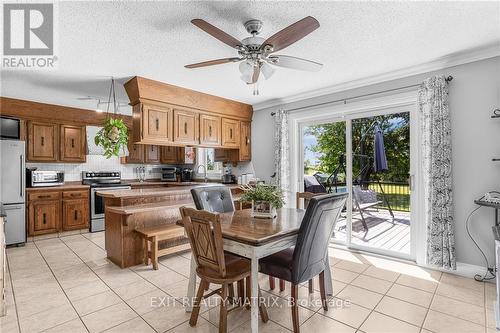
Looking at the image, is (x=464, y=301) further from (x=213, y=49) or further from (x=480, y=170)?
(x=213, y=49)

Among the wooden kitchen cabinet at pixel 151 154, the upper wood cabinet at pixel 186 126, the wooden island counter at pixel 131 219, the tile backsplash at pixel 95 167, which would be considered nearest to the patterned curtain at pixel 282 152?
the upper wood cabinet at pixel 186 126

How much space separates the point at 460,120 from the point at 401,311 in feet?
7.33

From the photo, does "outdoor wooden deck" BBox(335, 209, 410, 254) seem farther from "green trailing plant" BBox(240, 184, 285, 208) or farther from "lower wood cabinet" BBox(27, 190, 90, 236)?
"lower wood cabinet" BBox(27, 190, 90, 236)

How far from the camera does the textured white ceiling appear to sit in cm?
206

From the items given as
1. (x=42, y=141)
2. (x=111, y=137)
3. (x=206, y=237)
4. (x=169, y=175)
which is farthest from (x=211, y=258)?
(x=169, y=175)

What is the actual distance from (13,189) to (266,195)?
430 centimetres

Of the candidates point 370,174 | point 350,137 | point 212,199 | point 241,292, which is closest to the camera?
point 241,292

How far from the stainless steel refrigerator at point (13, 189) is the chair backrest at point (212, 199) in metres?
3.48

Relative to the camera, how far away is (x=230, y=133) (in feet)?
16.6

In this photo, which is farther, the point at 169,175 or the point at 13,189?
the point at 169,175

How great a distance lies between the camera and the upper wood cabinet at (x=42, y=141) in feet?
15.9

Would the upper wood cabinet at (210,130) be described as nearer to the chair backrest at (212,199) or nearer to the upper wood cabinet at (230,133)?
the upper wood cabinet at (230,133)

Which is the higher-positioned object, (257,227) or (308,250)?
(257,227)

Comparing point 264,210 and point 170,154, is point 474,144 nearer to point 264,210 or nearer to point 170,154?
point 264,210
